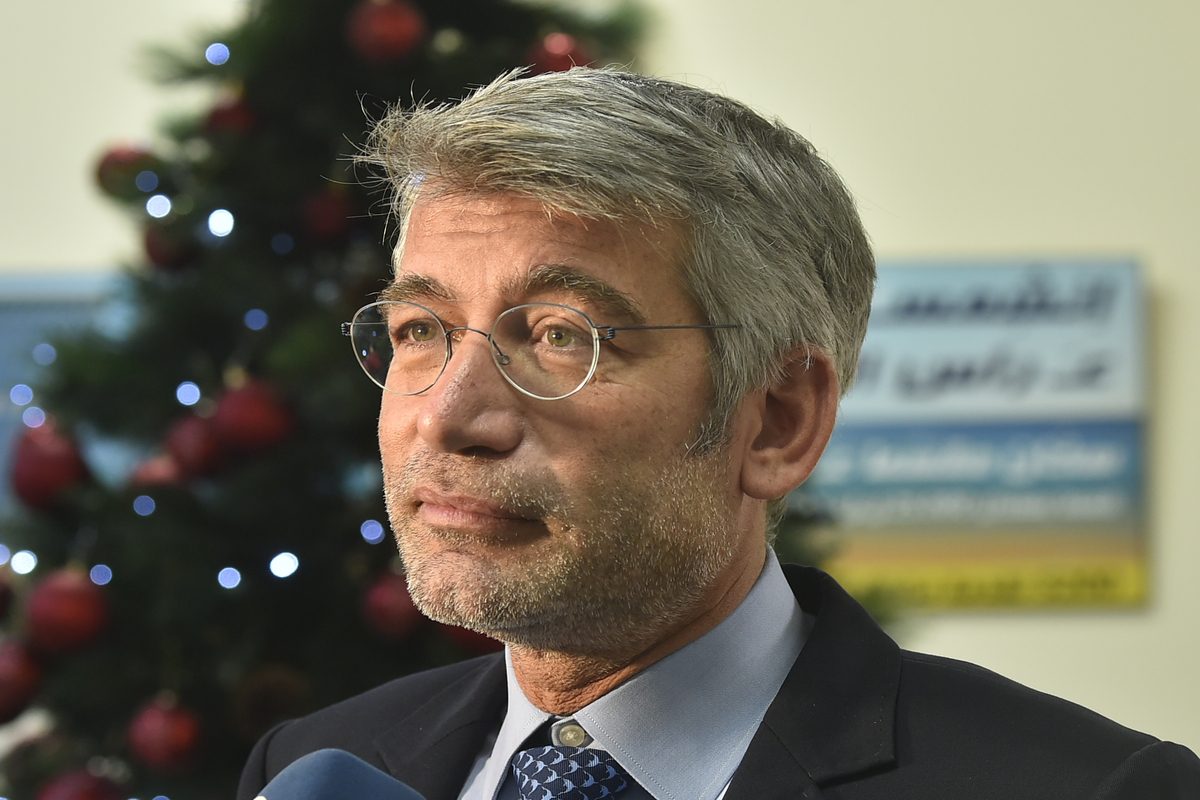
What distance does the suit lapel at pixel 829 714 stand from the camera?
1094 millimetres

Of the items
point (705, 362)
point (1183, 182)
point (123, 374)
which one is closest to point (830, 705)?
point (705, 362)

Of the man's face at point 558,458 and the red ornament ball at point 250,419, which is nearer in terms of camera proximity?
the man's face at point 558,458

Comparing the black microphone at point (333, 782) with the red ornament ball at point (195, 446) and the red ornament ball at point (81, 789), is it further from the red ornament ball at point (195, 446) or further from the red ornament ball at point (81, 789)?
the red ornament ball at point (81, 789)

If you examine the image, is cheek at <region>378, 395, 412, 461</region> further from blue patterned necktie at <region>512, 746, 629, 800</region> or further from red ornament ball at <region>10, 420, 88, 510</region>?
red ornament ball at <region>10, 420, 88, 510</region>

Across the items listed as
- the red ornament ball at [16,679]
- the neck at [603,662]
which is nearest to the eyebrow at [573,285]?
the neck at [603,662]

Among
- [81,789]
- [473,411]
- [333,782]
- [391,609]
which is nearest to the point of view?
[333,782]

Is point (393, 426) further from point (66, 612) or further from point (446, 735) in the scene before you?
point (66, 612)

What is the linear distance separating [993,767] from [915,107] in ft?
Answer: 8.38

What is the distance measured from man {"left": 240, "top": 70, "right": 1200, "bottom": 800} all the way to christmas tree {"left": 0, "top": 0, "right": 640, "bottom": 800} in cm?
86

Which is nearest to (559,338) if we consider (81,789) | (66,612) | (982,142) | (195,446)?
(195,446)

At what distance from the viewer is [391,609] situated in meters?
2.02

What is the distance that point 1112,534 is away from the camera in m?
3.30

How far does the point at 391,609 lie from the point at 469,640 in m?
0.12

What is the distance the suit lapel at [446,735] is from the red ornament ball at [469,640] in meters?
0.67
